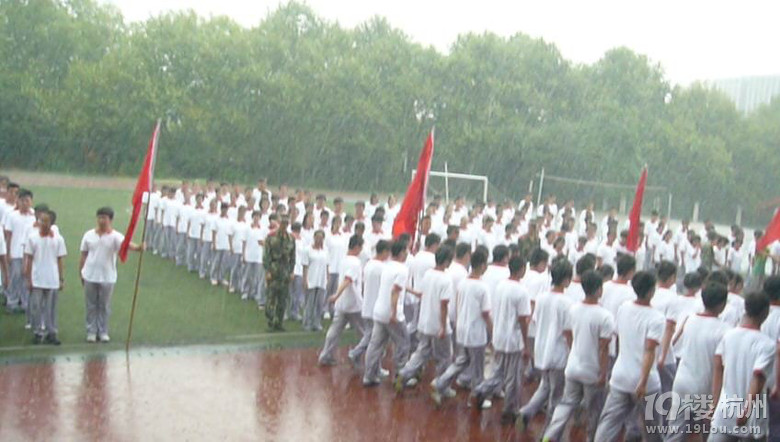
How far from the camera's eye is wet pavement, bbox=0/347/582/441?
684 cm

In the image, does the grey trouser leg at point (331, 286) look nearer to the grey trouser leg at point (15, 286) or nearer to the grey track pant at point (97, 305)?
the grey track pant at point (97, 305)

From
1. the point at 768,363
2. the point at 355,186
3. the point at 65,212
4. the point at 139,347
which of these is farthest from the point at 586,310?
the point at 355,186

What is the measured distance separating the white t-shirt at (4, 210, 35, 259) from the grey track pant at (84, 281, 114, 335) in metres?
1.56

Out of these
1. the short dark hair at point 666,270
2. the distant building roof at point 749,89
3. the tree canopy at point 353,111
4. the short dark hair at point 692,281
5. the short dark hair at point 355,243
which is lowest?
the short dark hair at point 355,243

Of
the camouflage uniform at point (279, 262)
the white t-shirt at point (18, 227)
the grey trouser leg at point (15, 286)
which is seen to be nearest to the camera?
the white t-shirt at point (18, 227)

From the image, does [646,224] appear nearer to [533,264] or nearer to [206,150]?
[533,264]

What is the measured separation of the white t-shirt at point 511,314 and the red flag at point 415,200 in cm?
207

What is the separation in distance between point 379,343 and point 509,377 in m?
1.59

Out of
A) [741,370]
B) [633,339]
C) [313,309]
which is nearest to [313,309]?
[313,309]

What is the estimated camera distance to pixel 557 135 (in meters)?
32.1

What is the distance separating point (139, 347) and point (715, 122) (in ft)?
95.9

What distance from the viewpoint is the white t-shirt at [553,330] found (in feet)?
21.5

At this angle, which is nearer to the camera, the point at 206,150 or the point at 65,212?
the point at 65,212

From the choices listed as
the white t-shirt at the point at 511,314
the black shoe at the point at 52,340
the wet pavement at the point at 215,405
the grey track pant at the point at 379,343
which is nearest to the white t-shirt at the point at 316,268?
the wet pavement at the point at 215,405
